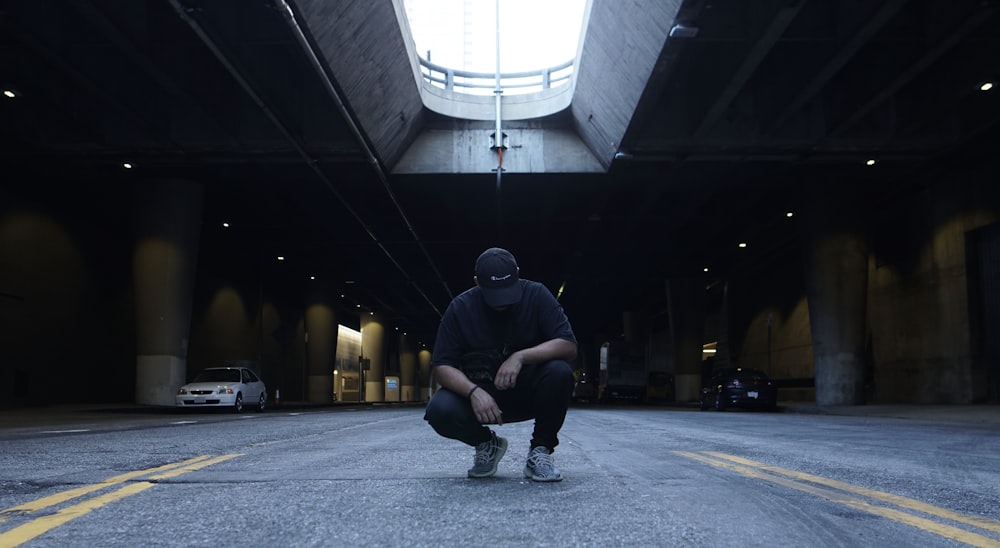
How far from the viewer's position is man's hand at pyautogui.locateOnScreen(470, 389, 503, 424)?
481 centimetres

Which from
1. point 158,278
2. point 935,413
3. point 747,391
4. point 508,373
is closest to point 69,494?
point 508,373

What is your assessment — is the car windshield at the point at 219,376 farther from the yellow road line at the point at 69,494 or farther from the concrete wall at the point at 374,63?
the yellow road line at the point at 69,494

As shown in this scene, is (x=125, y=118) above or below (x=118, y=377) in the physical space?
above

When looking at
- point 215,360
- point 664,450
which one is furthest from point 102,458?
point 215,360

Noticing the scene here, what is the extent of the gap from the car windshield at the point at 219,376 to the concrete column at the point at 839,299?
65.5ft

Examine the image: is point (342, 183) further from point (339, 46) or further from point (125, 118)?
point (339, 46)

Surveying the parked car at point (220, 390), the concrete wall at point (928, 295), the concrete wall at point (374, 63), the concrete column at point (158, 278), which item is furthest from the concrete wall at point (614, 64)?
the concrete column at point (158, 278)

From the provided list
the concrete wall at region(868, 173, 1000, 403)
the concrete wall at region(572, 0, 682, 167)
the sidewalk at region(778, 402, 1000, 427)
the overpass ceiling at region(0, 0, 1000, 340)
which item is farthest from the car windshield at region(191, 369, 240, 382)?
the concrete wall at region(868, 173, 1000, 403)

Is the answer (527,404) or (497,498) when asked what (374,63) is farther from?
(497,498)

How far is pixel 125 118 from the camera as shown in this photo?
24.6m

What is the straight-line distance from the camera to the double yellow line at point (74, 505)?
374cm

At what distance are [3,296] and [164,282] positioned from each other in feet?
17.1

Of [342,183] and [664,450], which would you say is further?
[342,183]

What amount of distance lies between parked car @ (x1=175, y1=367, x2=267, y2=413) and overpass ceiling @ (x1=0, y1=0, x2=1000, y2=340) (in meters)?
6.91
